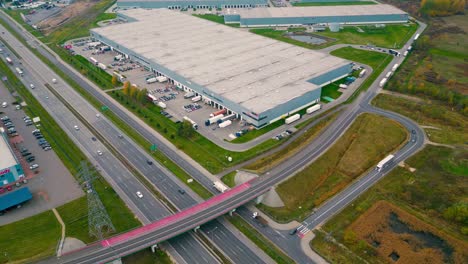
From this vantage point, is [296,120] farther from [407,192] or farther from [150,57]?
[150,57]

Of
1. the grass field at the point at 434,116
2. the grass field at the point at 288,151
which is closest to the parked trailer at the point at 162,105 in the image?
the grass field at the point at 288,151

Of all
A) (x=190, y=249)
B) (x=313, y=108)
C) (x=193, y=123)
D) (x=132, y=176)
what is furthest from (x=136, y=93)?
(x=190, y=249)

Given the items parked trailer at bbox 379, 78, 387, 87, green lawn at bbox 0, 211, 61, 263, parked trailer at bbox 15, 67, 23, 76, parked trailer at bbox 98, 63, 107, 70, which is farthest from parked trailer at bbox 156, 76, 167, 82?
parked trailer at bbox 379, 78, 387, 87

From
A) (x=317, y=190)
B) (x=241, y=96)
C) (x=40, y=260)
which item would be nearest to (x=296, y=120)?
(x=241, y=96)

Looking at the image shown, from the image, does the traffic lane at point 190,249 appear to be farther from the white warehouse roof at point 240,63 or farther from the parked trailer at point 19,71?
the parked trailer at point 19,71

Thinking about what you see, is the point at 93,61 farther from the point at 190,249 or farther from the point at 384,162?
the point at 384,162

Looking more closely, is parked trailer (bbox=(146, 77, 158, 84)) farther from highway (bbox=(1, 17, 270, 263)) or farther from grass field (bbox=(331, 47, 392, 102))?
grass field (bbox=(331, 47, 392, 102))
